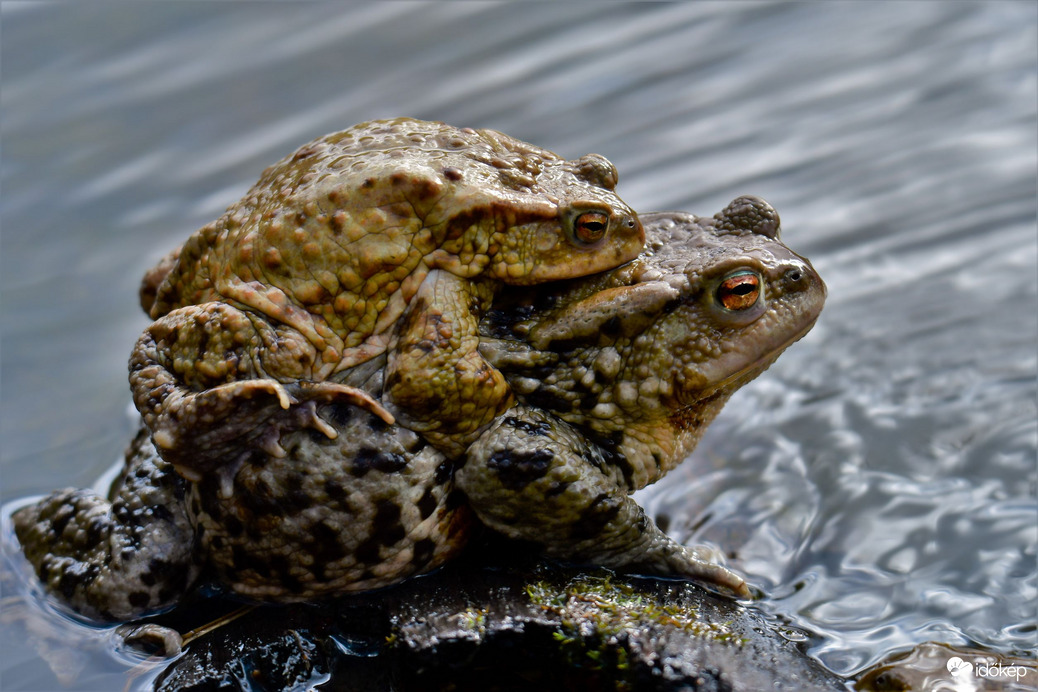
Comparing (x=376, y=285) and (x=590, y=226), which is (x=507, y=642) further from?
(x=590, y=226)

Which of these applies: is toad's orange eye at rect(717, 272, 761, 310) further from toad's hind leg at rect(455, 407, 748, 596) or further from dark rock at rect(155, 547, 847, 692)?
dark rock at rect(155, 547, 847, 692)

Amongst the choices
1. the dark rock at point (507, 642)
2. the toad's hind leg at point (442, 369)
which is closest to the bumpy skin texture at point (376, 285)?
the toad's hind leg at point (442, 369)

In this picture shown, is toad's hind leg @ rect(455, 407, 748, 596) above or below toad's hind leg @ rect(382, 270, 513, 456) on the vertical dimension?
below

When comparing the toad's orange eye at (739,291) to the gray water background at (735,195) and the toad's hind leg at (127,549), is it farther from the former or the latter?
the toad's hind leg at (127,549)

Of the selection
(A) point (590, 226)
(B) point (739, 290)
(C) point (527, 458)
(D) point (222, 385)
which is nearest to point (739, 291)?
(B) point (739, 290)

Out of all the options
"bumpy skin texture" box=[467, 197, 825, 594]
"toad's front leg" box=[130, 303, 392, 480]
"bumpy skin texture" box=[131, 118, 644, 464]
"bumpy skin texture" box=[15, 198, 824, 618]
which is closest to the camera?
"toad's front leg" box=[130, 303, 392, 480]

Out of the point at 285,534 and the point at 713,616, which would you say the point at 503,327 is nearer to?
the point at 285,534

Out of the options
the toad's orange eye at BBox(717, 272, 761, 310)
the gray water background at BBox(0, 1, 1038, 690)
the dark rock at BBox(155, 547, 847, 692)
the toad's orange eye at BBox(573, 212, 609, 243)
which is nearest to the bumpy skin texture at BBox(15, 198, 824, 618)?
the toad's orange eye at BBox(717, 272, 761, 310)
